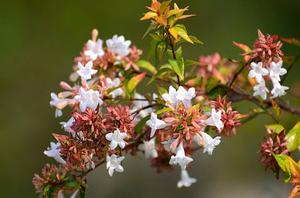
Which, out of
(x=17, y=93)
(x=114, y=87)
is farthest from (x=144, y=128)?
(x=17, y=93)

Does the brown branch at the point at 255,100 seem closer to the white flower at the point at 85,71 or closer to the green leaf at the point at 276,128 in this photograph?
the green leaf at the point at 276,128

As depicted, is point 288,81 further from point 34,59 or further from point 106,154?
point 106,154

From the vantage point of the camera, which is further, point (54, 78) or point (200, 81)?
point (54, 78)

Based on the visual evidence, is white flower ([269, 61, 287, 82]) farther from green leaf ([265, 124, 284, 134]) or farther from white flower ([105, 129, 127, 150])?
white flower ([105, 129, 127, 150])

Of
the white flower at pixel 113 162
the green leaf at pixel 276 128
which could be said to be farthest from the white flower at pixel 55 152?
the green leaf at pixel 276 128

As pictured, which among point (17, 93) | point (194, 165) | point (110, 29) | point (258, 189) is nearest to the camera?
point (258, 189)

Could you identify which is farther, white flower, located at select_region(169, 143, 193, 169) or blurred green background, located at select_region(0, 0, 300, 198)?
blurred green background, located at select_region(0, 0, 300, 198)

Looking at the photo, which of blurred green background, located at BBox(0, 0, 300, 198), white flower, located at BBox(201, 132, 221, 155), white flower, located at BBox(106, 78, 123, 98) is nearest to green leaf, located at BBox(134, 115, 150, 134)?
white flower, located at BBox(106, 78, 123, 98)
